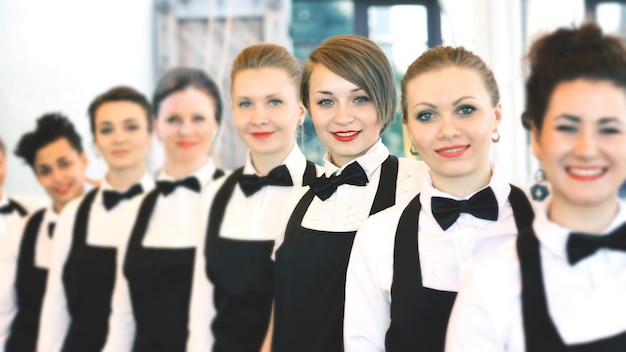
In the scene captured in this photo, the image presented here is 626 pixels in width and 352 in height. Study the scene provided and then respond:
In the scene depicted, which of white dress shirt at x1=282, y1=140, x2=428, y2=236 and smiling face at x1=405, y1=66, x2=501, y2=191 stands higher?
smiling face at x1=405, y1=66, x2=501, y2=191

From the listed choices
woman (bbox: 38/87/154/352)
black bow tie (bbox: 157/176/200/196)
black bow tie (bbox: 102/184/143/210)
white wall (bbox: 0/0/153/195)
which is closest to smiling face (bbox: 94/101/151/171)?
woman (bbox: 38/87/154/352)

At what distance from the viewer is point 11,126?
305 cm

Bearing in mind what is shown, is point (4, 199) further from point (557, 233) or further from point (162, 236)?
point (557, 233)

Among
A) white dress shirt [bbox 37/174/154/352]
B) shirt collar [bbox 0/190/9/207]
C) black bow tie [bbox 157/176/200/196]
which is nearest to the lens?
black bow tie [bbox 157/176/200/196]

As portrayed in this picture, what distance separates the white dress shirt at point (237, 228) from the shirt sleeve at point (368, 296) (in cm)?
56

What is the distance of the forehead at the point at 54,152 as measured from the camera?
108 inches

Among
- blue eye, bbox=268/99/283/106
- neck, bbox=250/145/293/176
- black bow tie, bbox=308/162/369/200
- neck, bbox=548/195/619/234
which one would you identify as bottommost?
neck, bbox=548/195/619/234

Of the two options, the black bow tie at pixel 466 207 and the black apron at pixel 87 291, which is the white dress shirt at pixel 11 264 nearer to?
the black apron at pixel 87 291

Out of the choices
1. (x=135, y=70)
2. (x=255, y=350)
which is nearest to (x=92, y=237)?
(x=255, y=350)

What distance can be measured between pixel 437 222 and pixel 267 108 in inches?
26.2

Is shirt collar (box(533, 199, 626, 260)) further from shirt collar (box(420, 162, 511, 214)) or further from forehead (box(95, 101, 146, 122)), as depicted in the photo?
forehead (box(95, 101, 146, 122))

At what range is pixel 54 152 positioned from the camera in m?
2.75

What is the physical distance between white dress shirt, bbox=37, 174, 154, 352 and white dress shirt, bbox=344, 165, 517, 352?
122 cm

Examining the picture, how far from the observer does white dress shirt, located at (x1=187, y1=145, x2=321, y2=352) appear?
1921 mm
